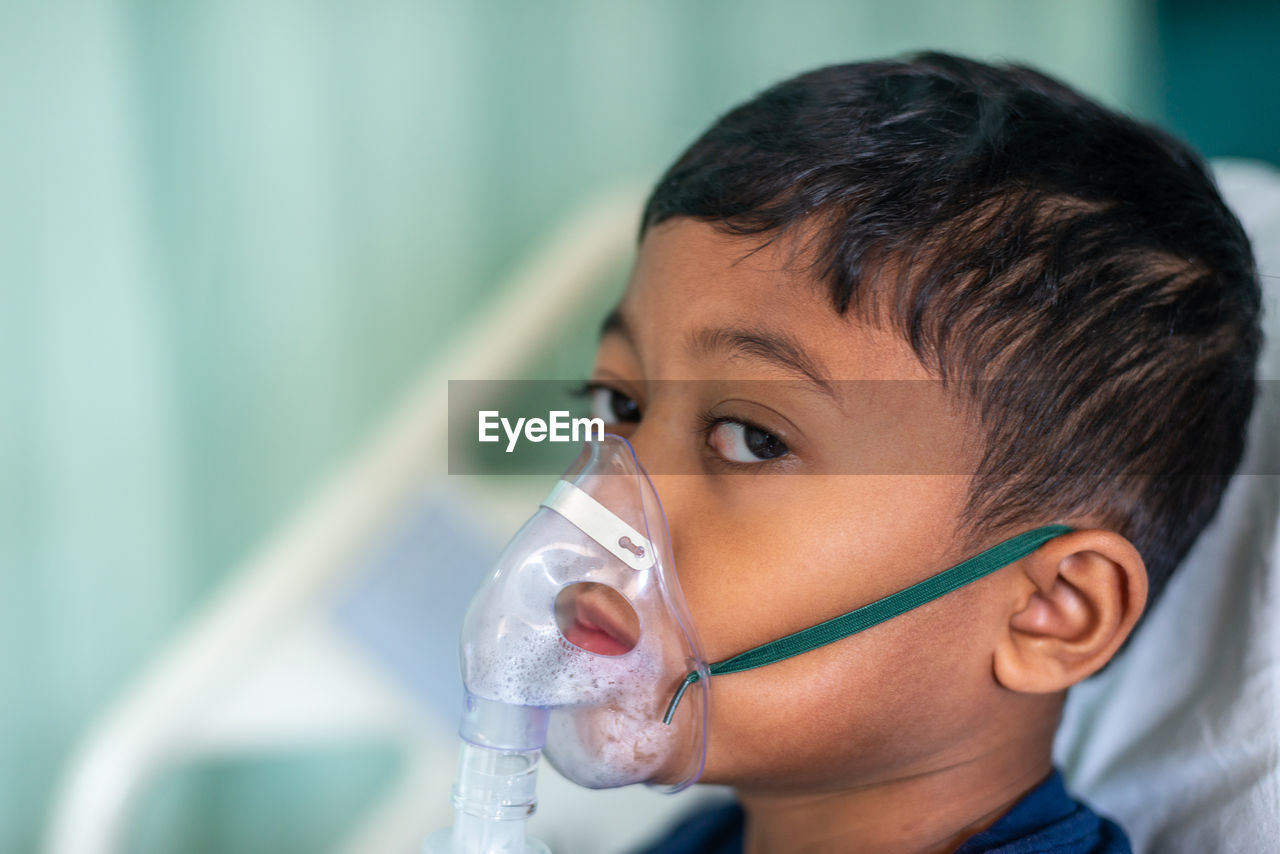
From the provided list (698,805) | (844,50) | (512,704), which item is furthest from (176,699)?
(844,50)

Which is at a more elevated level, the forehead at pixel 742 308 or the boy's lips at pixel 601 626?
the forehead at pixel 742 308

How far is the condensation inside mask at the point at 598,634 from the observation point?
2.63 ft

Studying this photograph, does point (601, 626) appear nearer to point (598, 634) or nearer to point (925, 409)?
point (598, 634)

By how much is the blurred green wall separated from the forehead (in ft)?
2.00

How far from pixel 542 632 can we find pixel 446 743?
24.3 inches

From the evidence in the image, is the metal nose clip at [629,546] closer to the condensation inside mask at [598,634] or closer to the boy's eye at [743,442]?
the condensation inside mask at [598,634]

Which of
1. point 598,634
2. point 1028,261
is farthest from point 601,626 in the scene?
point 1028,261

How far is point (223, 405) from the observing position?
68.2 inches

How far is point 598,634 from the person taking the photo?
2.79ft

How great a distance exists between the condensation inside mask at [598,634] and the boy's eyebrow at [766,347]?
11cm

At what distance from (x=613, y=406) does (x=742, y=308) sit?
0.23 meters

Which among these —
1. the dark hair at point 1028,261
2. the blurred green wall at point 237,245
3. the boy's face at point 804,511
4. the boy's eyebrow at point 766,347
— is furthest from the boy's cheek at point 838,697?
the blurred green wall at point 237,245

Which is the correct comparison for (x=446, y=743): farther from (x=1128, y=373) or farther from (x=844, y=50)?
(x=844, y=50)

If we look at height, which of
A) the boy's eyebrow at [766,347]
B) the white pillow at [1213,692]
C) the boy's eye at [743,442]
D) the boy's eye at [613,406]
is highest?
the boy's eyebrow at [766,347]
